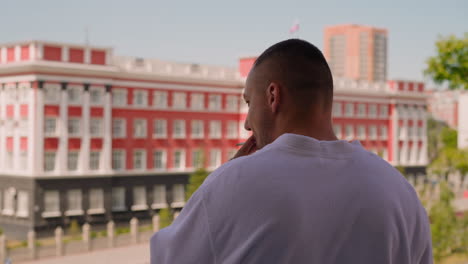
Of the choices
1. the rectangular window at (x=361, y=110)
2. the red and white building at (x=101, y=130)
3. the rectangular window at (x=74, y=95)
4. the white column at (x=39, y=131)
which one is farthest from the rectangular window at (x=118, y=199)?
the rectangular window at (x=361, y=110)

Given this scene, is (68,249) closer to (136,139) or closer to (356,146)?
(136,139)

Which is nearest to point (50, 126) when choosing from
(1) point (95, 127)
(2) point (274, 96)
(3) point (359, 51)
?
(1) point (95, 127)

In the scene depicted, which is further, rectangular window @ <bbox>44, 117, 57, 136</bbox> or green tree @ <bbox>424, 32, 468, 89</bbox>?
rectangular window @ <bbox>44, 117, 57, 136</bbox>

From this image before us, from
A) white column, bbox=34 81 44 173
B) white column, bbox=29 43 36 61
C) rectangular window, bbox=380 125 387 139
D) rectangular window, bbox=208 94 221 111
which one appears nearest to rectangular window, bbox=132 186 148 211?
white column, bbox=34 81 44 173

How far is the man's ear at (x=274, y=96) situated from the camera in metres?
1.27

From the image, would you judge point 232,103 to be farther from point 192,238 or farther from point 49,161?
point 192,238

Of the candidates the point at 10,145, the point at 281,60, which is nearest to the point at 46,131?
the point at 10,145

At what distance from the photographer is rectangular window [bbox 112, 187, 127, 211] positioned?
110ft

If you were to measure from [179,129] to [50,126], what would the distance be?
7933mm

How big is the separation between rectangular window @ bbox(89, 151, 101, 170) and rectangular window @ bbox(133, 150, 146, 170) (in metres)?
2.32

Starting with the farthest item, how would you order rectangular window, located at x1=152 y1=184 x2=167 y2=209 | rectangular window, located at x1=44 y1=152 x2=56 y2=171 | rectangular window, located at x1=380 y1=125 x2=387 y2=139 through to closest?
1. rectangular window, located at x1=380 y1=125 x2=387 y2=139
2. rectangular window, located at x1=152 y1=184 x2=167 y2=209
3. rectangular window, located at x1=44 y1=152 x2=56 y2=171

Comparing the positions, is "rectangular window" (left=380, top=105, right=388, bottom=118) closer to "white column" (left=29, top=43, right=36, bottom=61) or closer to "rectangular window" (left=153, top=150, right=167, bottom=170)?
"rectangular window" (left=153, top=150, right=167, bottom=170)

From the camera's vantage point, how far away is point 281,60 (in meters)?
1.28

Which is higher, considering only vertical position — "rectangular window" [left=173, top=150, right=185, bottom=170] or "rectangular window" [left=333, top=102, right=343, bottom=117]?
"rectangular window" [left=333, top=102, right=343, bottom=117]
